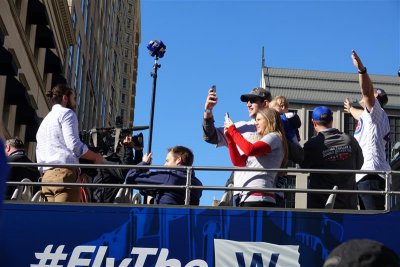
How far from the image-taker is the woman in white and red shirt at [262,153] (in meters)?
8.20

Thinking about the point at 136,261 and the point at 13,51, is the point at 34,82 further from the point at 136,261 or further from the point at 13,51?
the point at 136,261

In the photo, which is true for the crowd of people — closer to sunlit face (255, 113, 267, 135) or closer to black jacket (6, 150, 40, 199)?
sunlit face (255, 113, 267, 135)

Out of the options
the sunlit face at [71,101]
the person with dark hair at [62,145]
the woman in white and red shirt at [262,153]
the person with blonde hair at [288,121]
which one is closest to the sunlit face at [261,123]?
the woman in white and red shirt at [262,153]

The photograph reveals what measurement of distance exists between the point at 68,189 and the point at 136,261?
1.12 m

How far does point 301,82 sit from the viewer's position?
290ft

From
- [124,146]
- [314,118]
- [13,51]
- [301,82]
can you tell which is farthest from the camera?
[301,82]

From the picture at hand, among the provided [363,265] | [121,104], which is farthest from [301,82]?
[363,265]

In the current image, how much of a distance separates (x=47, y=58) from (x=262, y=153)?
26470 mm

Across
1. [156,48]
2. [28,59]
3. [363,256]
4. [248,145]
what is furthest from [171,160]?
[28,59]

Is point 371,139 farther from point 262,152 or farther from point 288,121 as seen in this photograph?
point 262,152

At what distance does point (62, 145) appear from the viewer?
8766mm

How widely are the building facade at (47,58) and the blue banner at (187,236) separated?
309cm

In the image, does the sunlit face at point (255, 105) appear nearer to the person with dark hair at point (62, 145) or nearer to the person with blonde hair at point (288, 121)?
the person with blonde hair at point (288, 121)

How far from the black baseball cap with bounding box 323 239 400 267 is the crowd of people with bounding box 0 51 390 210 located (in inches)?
229
